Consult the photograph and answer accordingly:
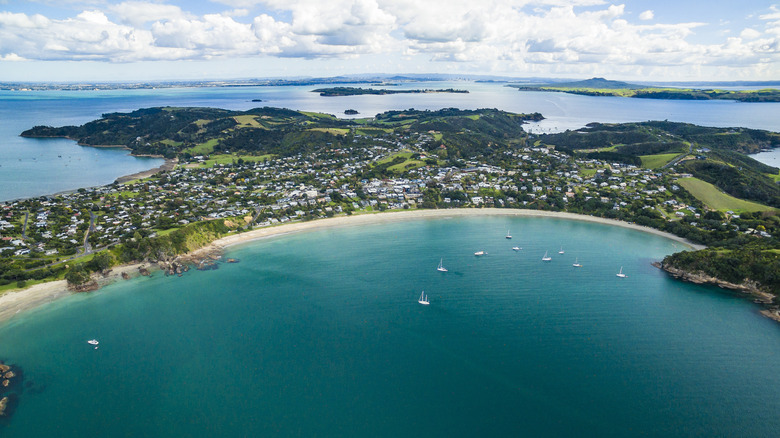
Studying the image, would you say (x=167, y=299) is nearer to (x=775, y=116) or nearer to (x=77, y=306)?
(x=77, y=306)

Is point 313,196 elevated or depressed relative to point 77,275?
elevated

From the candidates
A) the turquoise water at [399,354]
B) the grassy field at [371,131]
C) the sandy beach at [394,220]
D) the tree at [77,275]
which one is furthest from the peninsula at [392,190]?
the turquoise water at [399,354]

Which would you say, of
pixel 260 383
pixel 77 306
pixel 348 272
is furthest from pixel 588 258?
pixel 77 306

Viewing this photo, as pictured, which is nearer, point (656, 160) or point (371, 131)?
point (656, 160)

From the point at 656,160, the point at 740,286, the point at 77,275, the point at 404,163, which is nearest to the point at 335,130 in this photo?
the point at 404,163

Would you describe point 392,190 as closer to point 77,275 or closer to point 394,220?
point 394,220
